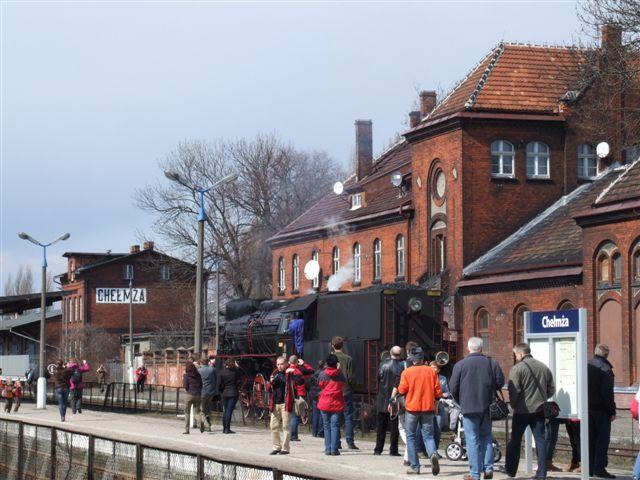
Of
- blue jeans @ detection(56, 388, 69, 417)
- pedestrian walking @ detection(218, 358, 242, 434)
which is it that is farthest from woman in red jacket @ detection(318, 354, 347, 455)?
blue jeans @ detection(56, 388, 69, 417)

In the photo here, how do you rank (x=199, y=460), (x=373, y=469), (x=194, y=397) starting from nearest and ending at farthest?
(x=199, y=460), (x=373, y=469), (x=194, y=397)

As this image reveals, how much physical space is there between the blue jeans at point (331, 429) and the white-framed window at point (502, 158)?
29.4 metres

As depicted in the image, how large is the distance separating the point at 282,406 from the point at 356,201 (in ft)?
137

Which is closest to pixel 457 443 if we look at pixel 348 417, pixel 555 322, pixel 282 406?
pixel 348 417

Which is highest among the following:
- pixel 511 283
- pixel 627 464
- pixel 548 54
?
pixel 548 54

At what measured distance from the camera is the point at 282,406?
23.1 metres

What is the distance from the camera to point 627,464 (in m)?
22.4

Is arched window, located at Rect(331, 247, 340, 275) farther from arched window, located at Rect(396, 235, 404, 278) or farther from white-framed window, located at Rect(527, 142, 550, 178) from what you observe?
white-framed window, located at Rect(527, 142, 550, 178)

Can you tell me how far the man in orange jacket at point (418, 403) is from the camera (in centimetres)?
1930

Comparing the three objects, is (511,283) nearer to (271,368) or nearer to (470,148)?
(470,148)

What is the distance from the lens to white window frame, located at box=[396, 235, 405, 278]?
56.8 meters

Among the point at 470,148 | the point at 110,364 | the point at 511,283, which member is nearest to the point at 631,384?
the point at 511,283

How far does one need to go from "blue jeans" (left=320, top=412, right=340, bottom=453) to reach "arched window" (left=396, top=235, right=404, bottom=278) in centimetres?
3400

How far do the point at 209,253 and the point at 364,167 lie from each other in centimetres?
2058
